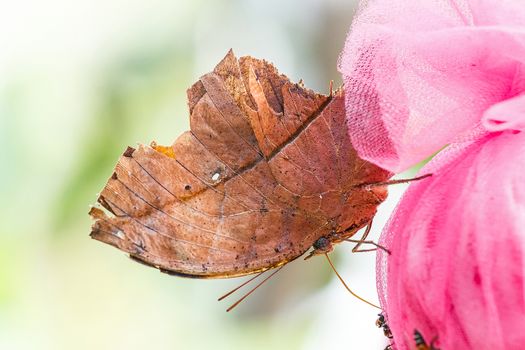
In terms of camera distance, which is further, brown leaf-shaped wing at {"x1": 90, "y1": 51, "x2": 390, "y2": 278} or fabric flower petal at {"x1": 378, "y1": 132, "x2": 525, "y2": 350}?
brown leaf-shaped wing at {"x1": 90, "y1": 51, "x2": 390, "y2": 278}

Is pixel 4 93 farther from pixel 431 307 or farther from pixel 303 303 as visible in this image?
pixel 431 307

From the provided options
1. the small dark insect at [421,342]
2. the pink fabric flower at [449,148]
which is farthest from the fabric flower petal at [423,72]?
the small dark insect at [421,342]

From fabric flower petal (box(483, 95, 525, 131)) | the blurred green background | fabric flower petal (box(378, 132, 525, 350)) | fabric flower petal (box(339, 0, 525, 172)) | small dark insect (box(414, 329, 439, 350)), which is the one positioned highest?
the blurred green background

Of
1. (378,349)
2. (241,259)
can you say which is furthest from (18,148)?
(241,259)

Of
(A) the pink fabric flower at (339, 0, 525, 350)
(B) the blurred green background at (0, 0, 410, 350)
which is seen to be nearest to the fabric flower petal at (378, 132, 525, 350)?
(A) the pink fabric flower at (339, 0, 525, 350)

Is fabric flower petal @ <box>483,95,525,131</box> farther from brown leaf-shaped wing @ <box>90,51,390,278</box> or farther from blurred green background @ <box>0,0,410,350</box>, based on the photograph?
blurred green background @ <box>0,0,410,350</box>

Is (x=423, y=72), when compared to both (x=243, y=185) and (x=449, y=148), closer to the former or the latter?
(x=449, y=148)

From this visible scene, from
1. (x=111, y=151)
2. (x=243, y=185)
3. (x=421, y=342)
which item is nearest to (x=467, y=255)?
(x=421, y=342)
